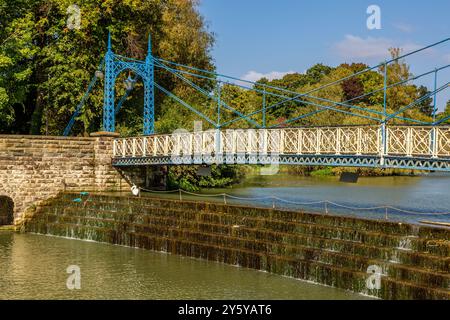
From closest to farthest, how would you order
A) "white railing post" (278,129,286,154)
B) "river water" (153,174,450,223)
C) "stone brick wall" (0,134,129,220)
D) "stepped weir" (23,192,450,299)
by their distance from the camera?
"stepped weir" (23,192,450,299) → "river water" (153,174,450,223) → "white railing post" (278,129,286,154) → "stone brick wall" (0,134,129,220)

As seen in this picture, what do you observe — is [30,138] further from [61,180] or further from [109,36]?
[109,36]

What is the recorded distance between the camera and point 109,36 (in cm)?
3625

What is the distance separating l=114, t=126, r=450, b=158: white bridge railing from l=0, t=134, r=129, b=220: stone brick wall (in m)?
1.22

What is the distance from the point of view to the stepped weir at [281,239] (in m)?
16.8

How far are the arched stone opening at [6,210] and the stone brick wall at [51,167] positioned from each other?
2.38 meters

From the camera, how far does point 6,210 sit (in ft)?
107

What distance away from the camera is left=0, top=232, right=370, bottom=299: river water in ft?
56.2

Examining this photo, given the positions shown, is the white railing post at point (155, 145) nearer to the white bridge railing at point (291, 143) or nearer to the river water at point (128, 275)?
the white bridge railing at point (291, 143)

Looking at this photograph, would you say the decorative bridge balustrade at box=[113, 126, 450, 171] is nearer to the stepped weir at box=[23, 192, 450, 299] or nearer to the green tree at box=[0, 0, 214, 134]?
the stepped weir at box=[23, 192, 450, 299]

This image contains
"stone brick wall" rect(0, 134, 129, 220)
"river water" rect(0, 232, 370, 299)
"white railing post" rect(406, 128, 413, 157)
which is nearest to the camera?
"river water" rect(0, 232, 370, 299)

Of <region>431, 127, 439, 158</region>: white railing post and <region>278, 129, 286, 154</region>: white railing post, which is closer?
<region>431, 127, 439, 158</region>: white railing post

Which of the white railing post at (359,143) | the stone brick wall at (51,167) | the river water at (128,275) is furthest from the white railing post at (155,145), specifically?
the white railing post at (359,143)

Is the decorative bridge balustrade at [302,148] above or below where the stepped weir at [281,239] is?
above

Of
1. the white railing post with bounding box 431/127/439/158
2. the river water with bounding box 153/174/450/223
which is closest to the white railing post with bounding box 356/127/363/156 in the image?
the river water with bounding box 153/174/450/223
